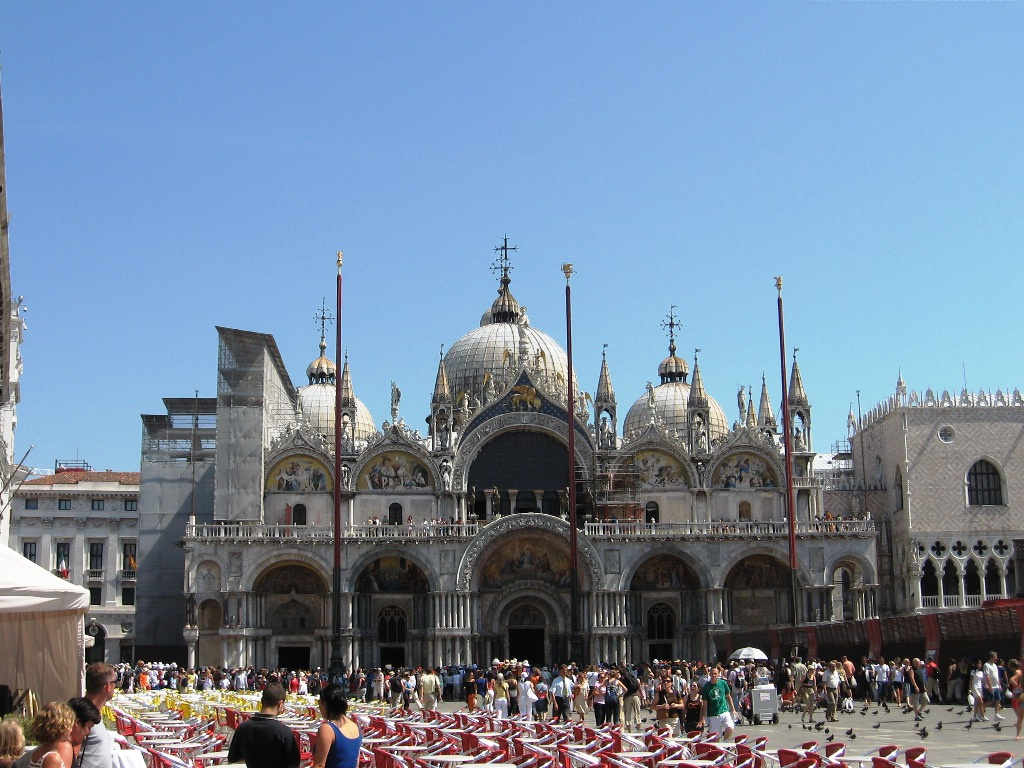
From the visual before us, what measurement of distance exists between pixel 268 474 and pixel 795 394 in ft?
78.2

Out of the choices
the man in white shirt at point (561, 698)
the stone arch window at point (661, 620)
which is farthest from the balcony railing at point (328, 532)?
the man in white shirt at point (561, 698)

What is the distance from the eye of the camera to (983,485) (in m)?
60.6

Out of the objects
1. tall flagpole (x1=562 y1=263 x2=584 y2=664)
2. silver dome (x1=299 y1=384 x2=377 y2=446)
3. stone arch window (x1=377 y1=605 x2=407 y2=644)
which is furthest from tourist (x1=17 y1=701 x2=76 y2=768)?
silver dome (x1=299 y1=384 x2=377 y2=446)

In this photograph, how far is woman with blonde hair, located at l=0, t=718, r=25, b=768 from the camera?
9.80m

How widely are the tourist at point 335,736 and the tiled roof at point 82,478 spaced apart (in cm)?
6520

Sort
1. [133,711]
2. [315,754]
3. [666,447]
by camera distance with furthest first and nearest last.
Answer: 1. [666,447]
2. [133,711]
3. [315,754]

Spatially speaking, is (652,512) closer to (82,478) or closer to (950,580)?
(950,580)

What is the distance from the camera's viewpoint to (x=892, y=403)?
63.6m

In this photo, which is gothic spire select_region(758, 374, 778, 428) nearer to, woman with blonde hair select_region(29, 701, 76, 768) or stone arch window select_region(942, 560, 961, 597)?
stone arch window select_region(942, 560, 961, 597)

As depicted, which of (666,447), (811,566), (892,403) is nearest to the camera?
(811,566)

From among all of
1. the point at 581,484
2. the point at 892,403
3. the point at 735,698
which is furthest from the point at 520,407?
the point at 735,698

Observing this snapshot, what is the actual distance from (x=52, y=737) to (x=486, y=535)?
4604cm

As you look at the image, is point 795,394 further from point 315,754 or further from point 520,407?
point 315,754

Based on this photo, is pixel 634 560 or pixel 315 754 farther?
pixel 634 560
